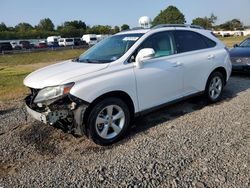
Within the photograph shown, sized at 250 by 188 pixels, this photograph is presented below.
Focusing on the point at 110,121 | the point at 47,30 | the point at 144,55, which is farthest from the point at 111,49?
the point at 47,30

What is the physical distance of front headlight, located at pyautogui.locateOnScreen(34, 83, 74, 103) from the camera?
375cm

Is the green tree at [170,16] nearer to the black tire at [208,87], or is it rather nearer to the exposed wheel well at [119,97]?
the black tire at [208,87]

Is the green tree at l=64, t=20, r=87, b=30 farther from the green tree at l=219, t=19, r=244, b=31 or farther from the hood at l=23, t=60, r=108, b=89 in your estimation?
the hood at l=23, t=60, r=108, b=89

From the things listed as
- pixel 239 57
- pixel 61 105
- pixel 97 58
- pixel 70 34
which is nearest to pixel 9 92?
pixel 97 58

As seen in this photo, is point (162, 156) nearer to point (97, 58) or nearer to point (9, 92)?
point (97, 58)

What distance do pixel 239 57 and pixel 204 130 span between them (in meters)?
5.14

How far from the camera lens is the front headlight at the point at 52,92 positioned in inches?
148

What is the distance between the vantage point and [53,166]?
359 cm

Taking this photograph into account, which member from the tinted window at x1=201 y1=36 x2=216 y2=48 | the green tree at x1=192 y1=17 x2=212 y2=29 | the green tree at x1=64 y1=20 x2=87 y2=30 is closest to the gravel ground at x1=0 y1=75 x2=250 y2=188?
the tinted window at x1=201 y1=36 x2=216 y2=48

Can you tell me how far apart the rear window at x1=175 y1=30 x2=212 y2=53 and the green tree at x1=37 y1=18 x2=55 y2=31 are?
10806 cm

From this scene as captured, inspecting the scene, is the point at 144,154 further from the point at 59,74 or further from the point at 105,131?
the point at 59,74

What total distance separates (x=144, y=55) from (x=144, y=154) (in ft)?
4.93

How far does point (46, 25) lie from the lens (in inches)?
4252

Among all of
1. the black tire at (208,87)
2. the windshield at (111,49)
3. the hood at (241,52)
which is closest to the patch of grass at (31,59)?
the hood at (241,52)
